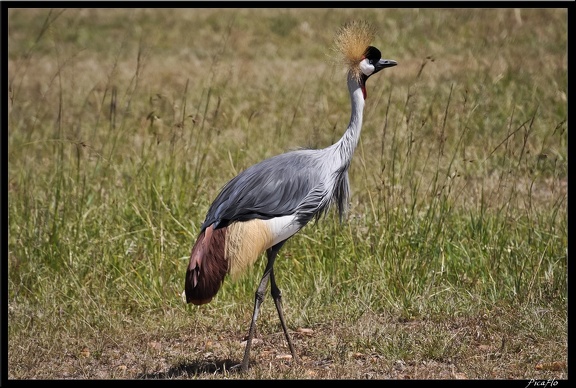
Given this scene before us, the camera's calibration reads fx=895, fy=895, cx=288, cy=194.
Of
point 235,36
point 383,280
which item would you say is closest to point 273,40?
point 235,36

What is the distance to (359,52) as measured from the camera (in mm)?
4273

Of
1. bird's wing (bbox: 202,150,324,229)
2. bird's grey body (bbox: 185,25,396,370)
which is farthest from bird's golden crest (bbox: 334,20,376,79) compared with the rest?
bird's wing (bbox: 202,150,324,229)

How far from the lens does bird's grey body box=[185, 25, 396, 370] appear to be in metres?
3.89

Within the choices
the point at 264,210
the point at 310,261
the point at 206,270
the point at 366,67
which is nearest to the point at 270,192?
the point at 264,210

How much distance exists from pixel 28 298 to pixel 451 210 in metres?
2.40

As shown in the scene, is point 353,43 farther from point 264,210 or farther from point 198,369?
Answer: point 198,369

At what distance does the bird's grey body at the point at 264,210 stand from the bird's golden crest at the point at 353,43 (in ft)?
0.33

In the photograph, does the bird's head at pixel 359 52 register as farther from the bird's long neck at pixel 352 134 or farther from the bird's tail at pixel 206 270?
the bird's tail at pixel 206 270

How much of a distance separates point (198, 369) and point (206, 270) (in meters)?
0.51

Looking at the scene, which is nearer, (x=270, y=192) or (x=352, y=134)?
(x=270, y=192)

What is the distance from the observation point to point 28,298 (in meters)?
4.82

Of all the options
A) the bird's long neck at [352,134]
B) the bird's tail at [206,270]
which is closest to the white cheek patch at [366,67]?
the bird's long neck at [352,134]

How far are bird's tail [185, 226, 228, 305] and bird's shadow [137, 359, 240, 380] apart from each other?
14.2 inches

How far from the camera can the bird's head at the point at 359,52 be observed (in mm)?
4277
